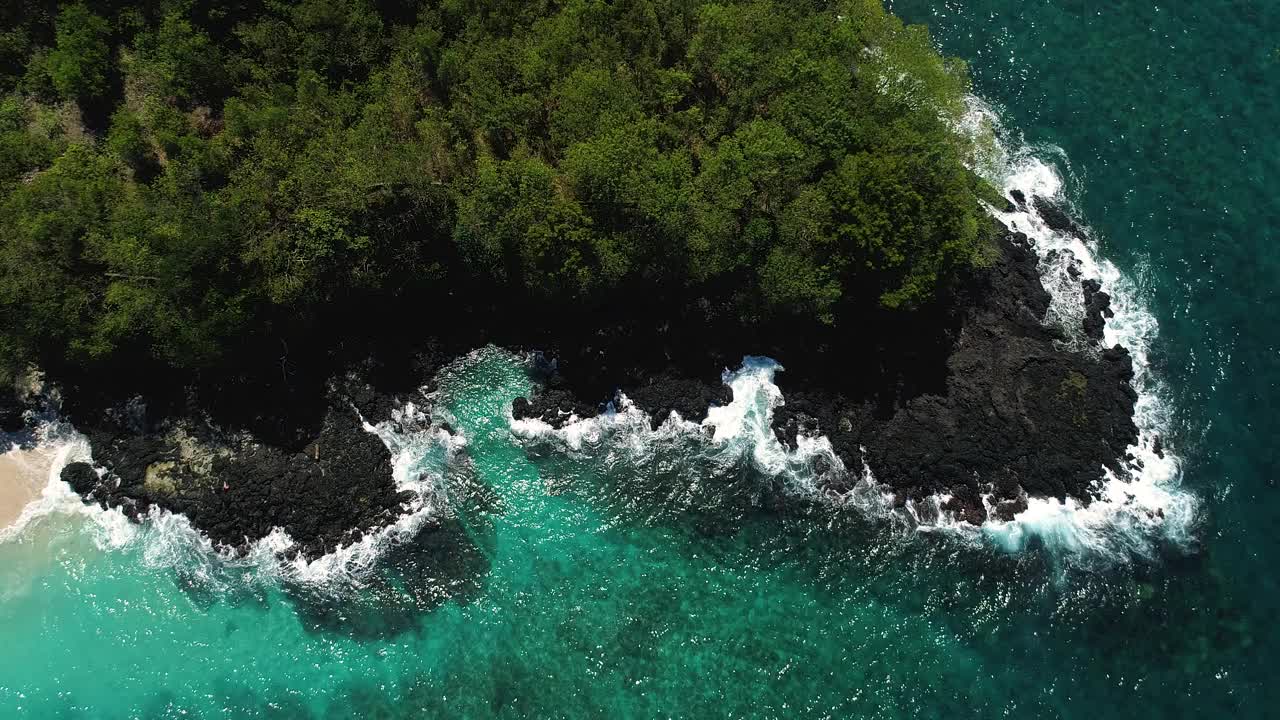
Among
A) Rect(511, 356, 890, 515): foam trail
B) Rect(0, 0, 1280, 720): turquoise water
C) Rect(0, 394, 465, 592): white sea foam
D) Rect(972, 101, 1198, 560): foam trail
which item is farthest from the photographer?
Rect(511, 356, 890, 515): foam trail

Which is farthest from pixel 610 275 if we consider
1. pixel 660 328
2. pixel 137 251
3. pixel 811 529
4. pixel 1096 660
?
Answer: pixel 1096 660

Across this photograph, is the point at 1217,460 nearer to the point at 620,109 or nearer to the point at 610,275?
the point at 610,275

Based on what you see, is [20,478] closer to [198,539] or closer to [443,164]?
[198,539]

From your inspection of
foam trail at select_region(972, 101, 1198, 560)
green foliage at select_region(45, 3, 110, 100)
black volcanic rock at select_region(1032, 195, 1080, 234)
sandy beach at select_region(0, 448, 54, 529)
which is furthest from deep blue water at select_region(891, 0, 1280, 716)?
sandy beach at select_region(0, 448, 54, 529)

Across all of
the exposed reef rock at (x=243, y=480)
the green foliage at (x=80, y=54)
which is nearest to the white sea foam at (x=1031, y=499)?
the exposed reef rock at (x=243, y=480)

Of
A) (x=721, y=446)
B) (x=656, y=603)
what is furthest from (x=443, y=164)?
(x=656, y=603)

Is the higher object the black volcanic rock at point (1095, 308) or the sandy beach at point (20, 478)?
the black volcanic rock at point (1095, 308)

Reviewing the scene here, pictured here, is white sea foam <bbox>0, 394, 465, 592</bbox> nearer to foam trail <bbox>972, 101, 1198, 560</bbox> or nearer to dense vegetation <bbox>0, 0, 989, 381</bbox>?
dense vegetation <bbox>0, 0, 989, 381</bbox>

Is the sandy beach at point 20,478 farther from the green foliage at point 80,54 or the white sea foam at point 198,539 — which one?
the green foliage at point 80,54
